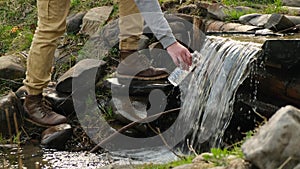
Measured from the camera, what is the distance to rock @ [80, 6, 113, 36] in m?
5.98

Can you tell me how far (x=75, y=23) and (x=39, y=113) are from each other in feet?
7.54

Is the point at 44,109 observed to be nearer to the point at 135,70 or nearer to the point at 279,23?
the point at 135,70

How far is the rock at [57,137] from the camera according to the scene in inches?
159

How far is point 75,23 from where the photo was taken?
6320mm

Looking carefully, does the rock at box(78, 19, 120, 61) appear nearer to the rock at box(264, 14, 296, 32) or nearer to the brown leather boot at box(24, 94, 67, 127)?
the brown leather boot at box(24, 94, 67, 127)

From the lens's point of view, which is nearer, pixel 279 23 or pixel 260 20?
pixel 279 23

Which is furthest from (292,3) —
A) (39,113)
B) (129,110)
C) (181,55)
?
(181,55)

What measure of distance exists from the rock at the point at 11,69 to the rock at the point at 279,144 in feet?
12.2

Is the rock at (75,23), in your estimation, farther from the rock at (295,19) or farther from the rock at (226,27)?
the rock at (295,19)

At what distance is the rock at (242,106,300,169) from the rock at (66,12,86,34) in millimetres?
4639

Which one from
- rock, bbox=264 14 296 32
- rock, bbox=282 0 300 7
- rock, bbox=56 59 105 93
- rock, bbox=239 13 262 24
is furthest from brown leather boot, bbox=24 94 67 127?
rock, bbox=282 0 300 7

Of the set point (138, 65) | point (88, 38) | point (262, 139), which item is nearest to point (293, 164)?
point (262, 139)

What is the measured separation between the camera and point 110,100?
446 centimetres

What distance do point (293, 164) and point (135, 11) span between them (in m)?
2.52
